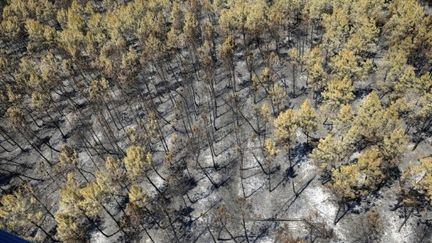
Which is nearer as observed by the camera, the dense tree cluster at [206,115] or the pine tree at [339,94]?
the dense tree cluster at [206,115]

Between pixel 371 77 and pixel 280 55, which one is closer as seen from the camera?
pixel 371 77

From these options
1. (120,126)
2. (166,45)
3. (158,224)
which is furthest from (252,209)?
(166,45)

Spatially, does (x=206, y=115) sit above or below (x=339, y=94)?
below

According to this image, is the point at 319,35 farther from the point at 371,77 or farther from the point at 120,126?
the point at 120,126

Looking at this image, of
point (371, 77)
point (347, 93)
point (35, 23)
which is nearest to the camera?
point (347, 93)

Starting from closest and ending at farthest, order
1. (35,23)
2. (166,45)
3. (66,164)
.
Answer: (66,164) → (166,45) → (35,23)

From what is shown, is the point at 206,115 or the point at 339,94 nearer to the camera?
the point at 339,94

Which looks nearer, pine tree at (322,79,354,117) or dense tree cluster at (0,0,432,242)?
dense tree cluster at (0,0,432,242)

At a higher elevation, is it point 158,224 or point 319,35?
point 319,35
